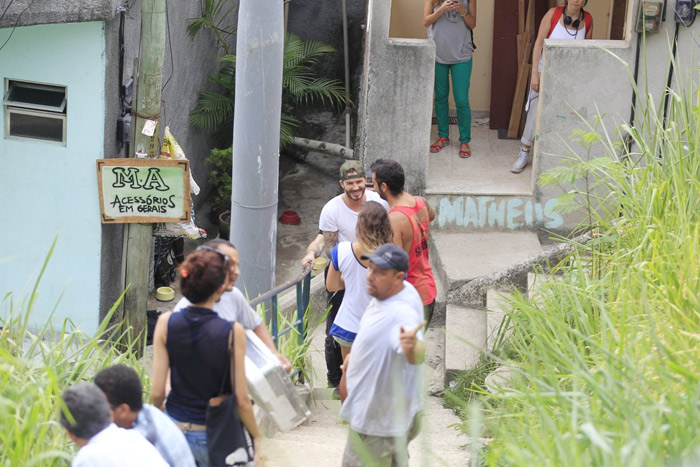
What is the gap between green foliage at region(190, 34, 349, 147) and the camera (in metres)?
10.9

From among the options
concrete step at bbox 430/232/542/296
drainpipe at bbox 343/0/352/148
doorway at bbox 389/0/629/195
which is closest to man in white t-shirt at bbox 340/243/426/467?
concrete step at bbox 430/232/542/296

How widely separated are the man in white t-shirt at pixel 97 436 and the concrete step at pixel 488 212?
5348 millimetres

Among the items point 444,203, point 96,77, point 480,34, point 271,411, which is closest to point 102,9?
point 96,77

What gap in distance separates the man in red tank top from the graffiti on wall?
2557 mm

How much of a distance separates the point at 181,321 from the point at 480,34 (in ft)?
22.9

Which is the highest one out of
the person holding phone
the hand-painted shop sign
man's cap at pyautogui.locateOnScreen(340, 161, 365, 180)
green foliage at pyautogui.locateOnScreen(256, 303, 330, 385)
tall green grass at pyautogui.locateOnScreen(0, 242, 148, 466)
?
the person holding phone

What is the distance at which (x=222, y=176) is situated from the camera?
35.7ft

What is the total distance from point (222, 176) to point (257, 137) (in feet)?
16.9

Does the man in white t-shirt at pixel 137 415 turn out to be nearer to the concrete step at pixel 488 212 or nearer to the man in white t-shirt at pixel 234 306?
the man in white t-shirt at pixel 234 306

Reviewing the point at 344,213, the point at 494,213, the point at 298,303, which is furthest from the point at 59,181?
the point at 494,213

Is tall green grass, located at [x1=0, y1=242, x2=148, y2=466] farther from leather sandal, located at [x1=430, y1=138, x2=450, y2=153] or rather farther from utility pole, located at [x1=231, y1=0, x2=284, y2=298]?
leather sandal, located at [x1=430, y1=138, x2=450, y2=153]

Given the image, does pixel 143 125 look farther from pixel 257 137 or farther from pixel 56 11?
pixel 257 137

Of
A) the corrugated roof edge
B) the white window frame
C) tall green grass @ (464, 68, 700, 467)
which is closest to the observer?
tall green grass @ (464, 68, 700, 467)

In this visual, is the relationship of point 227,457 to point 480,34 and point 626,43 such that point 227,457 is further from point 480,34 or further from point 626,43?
point 480,34
